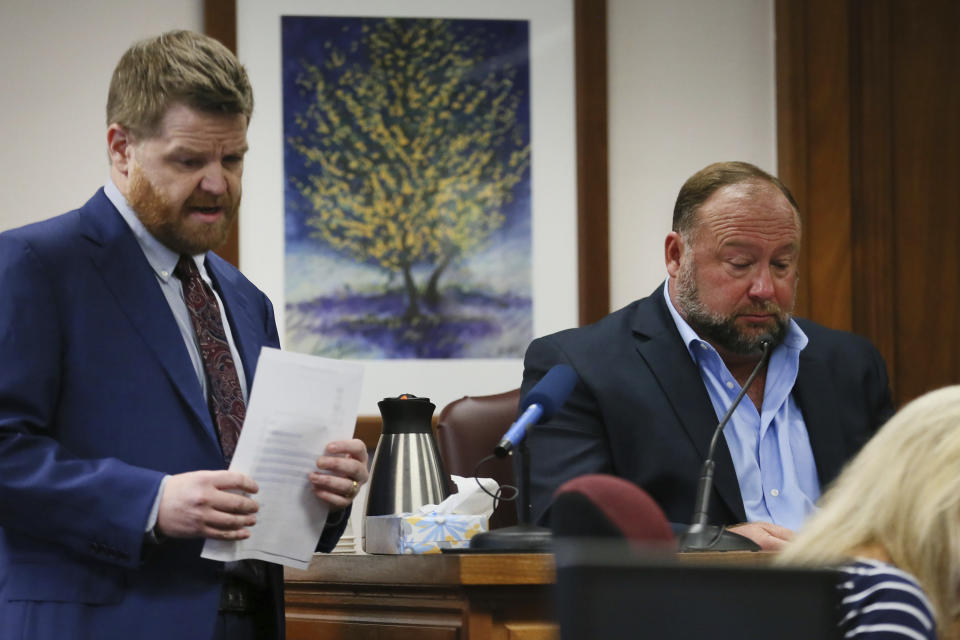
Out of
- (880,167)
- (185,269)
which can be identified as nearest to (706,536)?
(185,269)

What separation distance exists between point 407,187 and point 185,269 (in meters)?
1.77

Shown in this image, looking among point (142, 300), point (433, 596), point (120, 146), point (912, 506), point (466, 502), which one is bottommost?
point (433, 596)

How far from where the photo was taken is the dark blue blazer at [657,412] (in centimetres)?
272

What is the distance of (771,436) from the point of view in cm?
286

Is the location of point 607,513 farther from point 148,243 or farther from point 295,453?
point 148,243

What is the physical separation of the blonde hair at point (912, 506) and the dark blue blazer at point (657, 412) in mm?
1185

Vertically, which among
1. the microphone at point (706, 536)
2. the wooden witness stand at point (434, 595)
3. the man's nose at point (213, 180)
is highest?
the man's nose at point (213, 180)

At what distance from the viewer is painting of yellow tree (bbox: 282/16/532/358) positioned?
12.0 ft

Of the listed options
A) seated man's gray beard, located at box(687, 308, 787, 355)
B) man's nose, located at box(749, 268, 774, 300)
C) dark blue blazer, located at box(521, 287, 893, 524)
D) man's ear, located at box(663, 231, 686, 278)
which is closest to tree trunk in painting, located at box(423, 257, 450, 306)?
dark blue blazer, located at box(521, 287, 893, 524)

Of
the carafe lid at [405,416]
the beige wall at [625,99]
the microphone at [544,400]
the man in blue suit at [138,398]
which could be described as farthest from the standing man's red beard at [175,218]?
the beige wall at [625,99]

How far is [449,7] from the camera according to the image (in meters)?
3.75

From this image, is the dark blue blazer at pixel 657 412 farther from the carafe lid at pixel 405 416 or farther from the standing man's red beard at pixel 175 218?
the standing man's red beard at pixel 175 218

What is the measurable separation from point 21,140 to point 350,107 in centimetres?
95

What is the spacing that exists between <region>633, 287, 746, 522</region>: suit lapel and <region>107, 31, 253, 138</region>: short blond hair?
50.4 inches
